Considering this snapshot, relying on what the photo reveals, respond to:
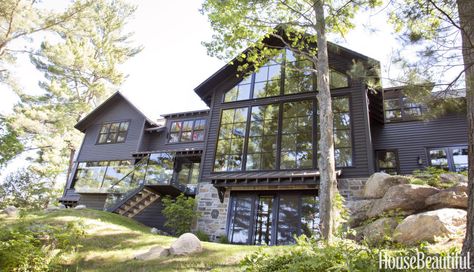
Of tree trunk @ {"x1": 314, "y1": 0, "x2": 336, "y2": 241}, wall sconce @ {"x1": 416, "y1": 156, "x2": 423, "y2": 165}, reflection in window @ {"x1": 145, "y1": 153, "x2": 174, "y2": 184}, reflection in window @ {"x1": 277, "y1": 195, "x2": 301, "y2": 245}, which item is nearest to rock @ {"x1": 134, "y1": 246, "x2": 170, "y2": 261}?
tree trunk @ {"x1": 314, "y1": 0, "x2": 336, "y2": 241}

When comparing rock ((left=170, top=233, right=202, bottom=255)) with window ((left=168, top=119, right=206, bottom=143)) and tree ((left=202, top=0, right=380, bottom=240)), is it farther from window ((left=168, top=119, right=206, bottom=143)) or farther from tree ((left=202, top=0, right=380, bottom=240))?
window ((left=168, top=119, right=206, bottom=143))

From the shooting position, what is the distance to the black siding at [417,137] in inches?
481

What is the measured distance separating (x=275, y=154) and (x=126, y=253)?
6.51 metres

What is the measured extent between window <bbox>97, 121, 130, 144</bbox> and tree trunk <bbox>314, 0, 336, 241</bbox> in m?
13.8

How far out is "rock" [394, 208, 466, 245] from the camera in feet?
20.1

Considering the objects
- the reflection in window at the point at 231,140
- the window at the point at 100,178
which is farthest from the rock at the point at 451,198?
the window at the point at 100,178

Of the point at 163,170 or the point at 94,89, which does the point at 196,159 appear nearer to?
the point at 163,170

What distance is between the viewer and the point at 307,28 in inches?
400

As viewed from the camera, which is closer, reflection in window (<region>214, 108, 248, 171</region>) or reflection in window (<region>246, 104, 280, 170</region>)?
→ reflection in window (<region>246, 104, 280, 170</region>)

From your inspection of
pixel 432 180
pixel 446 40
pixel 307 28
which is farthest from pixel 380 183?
pixel 446 40

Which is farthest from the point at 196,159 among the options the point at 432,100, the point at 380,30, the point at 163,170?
the point at 432,100

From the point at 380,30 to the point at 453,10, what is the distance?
2.88 meters

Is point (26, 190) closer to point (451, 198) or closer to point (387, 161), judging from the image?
point (387, 161)

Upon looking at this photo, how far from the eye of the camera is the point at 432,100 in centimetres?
454
